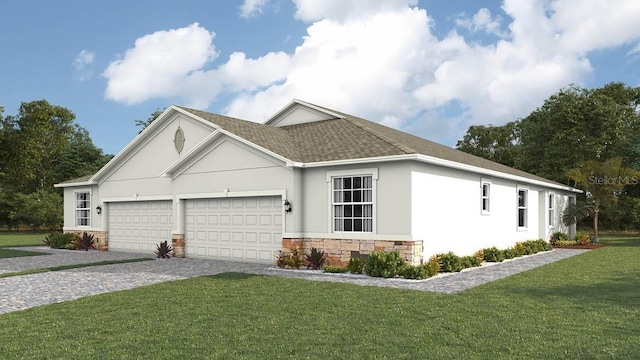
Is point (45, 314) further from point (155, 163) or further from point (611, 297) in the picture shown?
point (155, 163)

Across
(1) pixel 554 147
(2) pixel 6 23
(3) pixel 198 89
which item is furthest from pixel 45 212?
(1) pixel 554 147

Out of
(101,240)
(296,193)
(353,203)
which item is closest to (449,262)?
(353,203)

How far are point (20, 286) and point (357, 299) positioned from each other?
853 centimetres

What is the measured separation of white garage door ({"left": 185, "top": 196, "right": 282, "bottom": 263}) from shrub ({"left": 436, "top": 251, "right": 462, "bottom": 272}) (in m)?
5.21

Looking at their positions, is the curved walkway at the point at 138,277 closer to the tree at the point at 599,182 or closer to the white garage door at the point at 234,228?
the white garage door at the point at 234,228

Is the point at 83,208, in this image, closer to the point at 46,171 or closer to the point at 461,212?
the point at 461,212

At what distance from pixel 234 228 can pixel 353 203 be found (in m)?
5.01

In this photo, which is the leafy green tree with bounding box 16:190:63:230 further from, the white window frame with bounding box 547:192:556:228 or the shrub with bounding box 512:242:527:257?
the white window frame with bounding box 547:192:556:228

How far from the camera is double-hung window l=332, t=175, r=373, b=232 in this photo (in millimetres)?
14712

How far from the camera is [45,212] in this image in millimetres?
42875

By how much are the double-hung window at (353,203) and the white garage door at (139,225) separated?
8.31m

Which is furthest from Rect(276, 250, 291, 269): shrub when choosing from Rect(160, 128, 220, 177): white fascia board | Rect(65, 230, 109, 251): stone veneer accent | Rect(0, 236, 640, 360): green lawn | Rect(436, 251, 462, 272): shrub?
Rect(65, 230, 109, 251): stone veneer accent

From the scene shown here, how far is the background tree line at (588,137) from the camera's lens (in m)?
35.4

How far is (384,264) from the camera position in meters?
13.4
